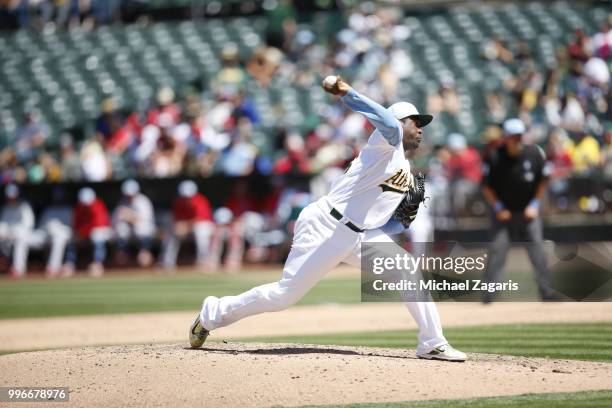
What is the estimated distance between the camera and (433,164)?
18641 mm

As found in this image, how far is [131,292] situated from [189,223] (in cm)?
367

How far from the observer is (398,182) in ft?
24.5

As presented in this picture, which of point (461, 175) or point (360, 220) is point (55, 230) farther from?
point (360, 220)

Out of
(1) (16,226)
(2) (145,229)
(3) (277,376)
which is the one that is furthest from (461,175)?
(3) (277,376)

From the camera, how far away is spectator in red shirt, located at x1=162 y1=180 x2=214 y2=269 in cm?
1986

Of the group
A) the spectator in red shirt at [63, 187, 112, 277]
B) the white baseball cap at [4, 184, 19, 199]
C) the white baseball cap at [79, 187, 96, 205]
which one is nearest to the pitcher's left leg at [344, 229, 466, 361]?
the spectator in red shirt at [63, 187, 112, 277]

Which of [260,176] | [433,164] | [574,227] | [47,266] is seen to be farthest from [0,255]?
[574,227]

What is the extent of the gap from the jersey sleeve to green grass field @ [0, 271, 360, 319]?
7.03 meters

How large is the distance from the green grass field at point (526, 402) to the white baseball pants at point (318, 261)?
3.68 ft

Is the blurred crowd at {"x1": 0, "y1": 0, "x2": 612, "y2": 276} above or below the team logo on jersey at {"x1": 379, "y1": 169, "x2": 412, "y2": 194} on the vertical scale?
below

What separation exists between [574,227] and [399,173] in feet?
35.4

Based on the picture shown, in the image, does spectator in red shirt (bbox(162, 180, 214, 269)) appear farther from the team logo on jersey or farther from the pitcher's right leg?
the team logo on jersey

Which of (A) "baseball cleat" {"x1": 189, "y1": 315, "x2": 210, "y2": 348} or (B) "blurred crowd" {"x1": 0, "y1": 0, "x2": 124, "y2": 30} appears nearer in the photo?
(A) "baseball cleat" {"x1": 189, "y1": 315, "x2": 210, "y2": 348}

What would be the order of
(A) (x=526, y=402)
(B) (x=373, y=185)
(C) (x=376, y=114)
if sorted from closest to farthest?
(A) (x=526, y=402) → (C) (x=376, y=114) → (B) (x=373, y=185)
